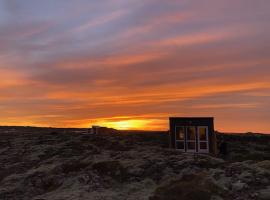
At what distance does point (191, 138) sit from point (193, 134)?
600 mm

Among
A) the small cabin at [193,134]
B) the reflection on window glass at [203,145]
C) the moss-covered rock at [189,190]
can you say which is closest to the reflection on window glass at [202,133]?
the small cabin at [193,134]

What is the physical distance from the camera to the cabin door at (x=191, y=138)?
55000 millimetres

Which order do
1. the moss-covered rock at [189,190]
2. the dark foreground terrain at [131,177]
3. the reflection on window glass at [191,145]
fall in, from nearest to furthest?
the moss-covered rock at [189,190]
the dark foreground terrain at [131,177]
the reflection on window glass at [191,145]

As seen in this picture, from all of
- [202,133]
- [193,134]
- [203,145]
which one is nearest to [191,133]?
[193,134]

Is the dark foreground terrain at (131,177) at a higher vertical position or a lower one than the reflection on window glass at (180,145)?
lower

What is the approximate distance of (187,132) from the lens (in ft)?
181

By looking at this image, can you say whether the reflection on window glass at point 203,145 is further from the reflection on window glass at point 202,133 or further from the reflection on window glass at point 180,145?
the reflection on window glass at point 180,145

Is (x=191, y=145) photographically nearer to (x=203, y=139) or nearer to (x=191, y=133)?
(x=191, y=133)

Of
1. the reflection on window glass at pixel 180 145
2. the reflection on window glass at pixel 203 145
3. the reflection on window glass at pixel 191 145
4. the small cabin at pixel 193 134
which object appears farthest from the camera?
the reflection on window glass at pixel 180 145

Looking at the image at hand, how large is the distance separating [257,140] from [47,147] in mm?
43257

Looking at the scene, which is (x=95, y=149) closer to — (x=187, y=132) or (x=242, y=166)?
(x=187, y=132)

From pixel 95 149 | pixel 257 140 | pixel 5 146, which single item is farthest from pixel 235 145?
pixel 5 146

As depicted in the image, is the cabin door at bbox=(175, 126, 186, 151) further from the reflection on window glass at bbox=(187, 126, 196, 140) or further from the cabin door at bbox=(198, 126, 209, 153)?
the cabin door at bbox=(198, 126, 209, 153)

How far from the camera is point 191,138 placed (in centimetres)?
5525
